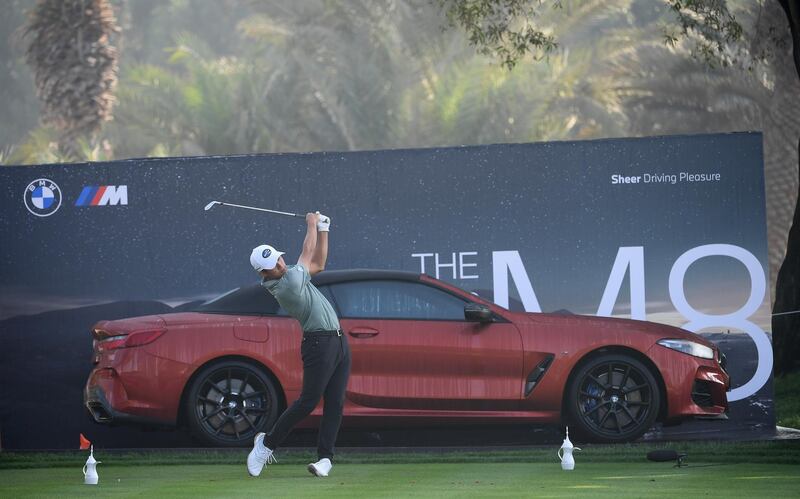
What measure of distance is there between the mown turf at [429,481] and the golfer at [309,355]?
0.86ft

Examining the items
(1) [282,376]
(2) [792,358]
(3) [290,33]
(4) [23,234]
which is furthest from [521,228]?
(3) [290,33]

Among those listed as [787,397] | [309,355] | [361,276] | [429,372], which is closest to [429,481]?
[309,355]

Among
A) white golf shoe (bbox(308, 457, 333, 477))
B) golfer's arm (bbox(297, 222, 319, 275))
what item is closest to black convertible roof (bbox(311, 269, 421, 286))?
golfer's arm (bbox(297, 222, 319, 275))

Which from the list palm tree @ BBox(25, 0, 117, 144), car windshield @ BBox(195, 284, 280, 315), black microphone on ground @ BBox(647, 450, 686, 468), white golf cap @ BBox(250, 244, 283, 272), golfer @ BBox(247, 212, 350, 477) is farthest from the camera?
palm tree @ BBox(25, 0, 117, 144)

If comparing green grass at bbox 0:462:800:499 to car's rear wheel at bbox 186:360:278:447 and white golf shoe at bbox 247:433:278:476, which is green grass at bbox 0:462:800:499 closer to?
white golf shoe at bbox 247:433:278:476

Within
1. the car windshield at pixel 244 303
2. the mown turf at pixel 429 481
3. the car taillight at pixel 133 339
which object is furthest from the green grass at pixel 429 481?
the car windshield at pixel 244 303

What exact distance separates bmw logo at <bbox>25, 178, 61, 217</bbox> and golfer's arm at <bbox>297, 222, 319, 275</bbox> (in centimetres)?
348

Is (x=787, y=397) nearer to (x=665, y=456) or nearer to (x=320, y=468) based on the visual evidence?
(x=665, y=456)

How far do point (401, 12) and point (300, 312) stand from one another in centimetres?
2216

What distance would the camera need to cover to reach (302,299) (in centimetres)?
1033

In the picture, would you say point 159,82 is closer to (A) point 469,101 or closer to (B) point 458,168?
(A) point 469,101

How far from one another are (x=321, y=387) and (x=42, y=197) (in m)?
4.27

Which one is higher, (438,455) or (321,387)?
(321,387)

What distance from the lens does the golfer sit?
10.3 meters
